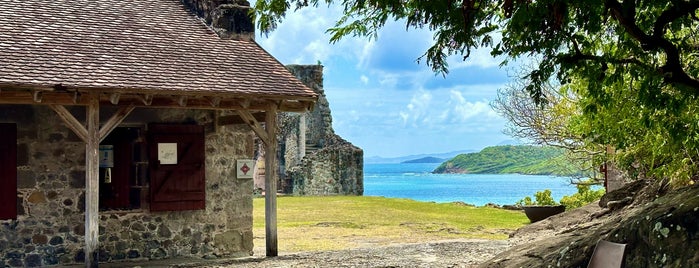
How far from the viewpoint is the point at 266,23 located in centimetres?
872

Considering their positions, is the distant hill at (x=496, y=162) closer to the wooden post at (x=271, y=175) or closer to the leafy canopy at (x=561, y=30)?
the wooden post at (x=271, y=175)

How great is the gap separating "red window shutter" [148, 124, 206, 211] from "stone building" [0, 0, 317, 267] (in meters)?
0.02

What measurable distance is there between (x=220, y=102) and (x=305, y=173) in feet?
55.9

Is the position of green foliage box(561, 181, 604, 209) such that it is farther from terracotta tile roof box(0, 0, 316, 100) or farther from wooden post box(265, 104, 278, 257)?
wooden post box(265, 104, 278, 257)

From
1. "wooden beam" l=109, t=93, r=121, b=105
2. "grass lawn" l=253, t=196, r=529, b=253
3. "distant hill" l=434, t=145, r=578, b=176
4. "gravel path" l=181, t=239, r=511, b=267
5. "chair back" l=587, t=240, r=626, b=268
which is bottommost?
"gravel path" l=181, t=239, r=511, b=267

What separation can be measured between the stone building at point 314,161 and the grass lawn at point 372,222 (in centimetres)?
235

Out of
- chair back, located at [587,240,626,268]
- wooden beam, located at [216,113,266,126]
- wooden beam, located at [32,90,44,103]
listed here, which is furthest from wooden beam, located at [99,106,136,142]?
chair back, located at [587,240,626,268]

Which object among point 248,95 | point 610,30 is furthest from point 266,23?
point 610,30

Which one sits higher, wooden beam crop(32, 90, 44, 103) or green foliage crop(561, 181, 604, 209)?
wooden beam crop(32, 90, 44, 103)

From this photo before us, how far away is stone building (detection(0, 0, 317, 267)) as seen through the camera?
10703 millimetres

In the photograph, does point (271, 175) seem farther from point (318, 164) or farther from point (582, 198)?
point (318, 164)

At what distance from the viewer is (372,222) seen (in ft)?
61.7

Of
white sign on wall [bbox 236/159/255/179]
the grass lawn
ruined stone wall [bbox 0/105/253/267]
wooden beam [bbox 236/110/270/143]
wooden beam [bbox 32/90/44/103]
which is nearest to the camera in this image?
wooden beam [bbox 32/90/44/103]

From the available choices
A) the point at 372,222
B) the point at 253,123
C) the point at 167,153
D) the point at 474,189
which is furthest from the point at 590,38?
the point at 474,189
